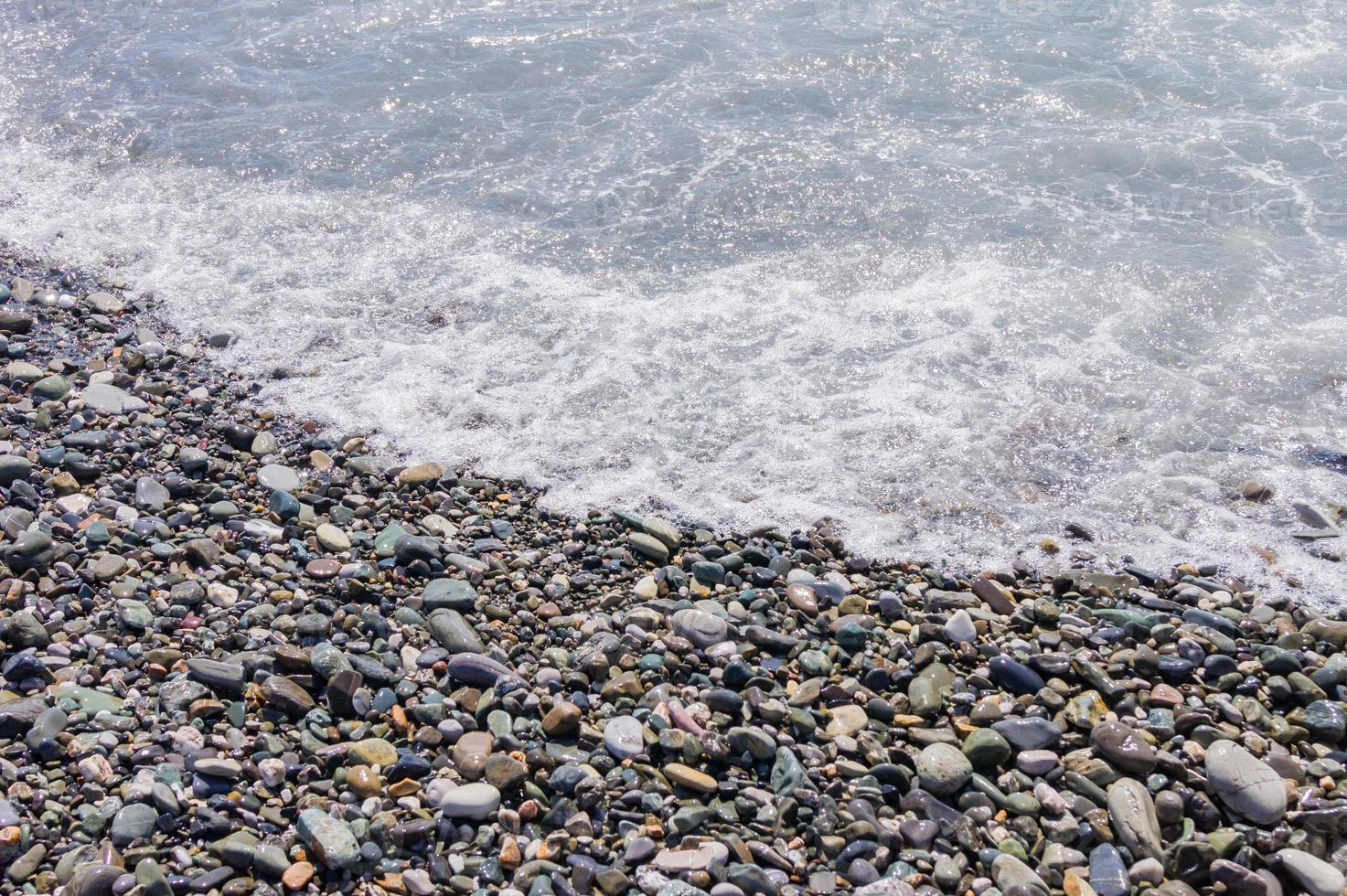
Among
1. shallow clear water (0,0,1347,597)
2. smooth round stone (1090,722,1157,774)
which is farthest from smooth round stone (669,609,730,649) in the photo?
smooth round stone (1090,722,1157,774)

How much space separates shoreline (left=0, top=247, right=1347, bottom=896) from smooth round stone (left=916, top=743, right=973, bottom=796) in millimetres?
11

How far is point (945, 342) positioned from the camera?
7.10 meters

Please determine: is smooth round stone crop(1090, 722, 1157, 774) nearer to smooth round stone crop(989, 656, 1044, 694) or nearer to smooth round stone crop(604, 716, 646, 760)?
smooth round stone crop(989, 656, 1044, 694)

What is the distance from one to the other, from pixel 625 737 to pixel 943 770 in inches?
48.2

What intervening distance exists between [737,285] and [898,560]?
10.7 feet

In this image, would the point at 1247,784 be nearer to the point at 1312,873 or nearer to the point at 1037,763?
the point at 1312,873

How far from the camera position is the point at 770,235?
27.9 ft

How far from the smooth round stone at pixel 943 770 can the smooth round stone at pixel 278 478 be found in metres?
3.59

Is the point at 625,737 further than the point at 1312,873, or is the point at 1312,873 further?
the point at 625,737

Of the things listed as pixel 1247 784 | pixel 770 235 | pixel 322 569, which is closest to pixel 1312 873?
pixel 1247 784

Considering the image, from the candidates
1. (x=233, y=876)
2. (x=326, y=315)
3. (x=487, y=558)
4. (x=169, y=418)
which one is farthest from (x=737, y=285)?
(x=233, y=876)

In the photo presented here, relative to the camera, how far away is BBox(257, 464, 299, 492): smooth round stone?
18.0 ft

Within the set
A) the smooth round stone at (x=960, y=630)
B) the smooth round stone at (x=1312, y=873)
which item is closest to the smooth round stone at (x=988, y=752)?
the smooth round stone at (x=960, y=630)

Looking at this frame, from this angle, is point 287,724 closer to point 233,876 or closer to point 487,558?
point 233,876
